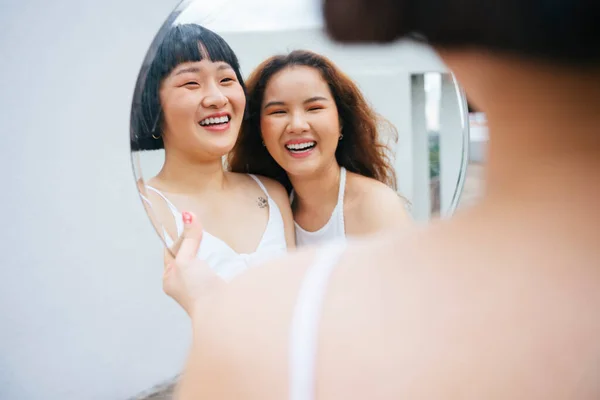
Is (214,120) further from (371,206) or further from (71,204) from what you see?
(71,204)

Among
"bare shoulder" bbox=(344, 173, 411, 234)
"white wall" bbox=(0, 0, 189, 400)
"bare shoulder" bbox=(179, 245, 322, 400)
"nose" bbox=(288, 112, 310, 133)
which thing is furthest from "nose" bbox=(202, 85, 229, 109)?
"white wall" bbox=(0, 0, 189, 400)

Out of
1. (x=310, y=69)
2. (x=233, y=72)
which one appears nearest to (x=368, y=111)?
(x=310, y=69)

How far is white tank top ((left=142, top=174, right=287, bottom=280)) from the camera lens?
103cm

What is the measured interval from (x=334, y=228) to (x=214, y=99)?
10.7 inches

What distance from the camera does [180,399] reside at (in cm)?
49

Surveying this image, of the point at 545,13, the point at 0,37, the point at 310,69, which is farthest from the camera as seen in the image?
the point at 0,37

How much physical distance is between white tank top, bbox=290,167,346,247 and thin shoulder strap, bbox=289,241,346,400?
513 mm

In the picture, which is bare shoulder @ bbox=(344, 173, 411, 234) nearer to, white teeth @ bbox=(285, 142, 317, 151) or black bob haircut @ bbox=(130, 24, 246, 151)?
white teeth @ bbox=(285, 142, 317, 151)

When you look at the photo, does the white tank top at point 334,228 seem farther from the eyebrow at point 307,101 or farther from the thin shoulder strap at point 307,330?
the thin shoulder strap at point 307,330

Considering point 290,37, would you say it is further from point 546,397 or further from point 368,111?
point 546,397

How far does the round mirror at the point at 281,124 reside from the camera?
94 cm

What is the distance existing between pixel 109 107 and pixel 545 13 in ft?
6.98

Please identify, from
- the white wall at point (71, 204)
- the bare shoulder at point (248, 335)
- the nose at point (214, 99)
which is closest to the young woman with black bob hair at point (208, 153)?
the nose at point (214, 99)

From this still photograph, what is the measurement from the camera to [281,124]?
0.95m
